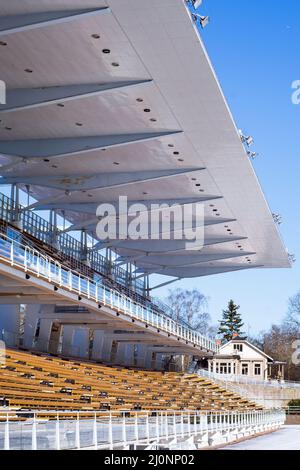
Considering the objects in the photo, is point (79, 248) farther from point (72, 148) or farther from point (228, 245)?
point (72, 148)

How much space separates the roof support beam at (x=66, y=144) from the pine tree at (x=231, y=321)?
84490mm

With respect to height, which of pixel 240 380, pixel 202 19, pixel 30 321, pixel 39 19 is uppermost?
pixel 202 19

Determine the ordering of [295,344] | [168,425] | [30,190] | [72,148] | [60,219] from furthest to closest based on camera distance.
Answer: [295,344], [60,219], [30,190], [72,148], [168,425]

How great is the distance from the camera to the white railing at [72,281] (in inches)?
1079

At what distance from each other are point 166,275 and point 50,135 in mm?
32850

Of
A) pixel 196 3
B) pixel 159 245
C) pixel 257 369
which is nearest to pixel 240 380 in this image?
pixel 257 369

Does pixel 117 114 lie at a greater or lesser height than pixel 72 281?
greater

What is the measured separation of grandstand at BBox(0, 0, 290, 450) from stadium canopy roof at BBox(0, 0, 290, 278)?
7 centimetres

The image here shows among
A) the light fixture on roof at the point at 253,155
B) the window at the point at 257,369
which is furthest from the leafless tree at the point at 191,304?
the light fixture on roof at the point at 253,155

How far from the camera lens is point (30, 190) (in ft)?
136

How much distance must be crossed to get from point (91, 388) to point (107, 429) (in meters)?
14.0

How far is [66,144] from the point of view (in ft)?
105

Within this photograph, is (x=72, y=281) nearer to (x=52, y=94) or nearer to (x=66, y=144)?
(x=66, y=144)
